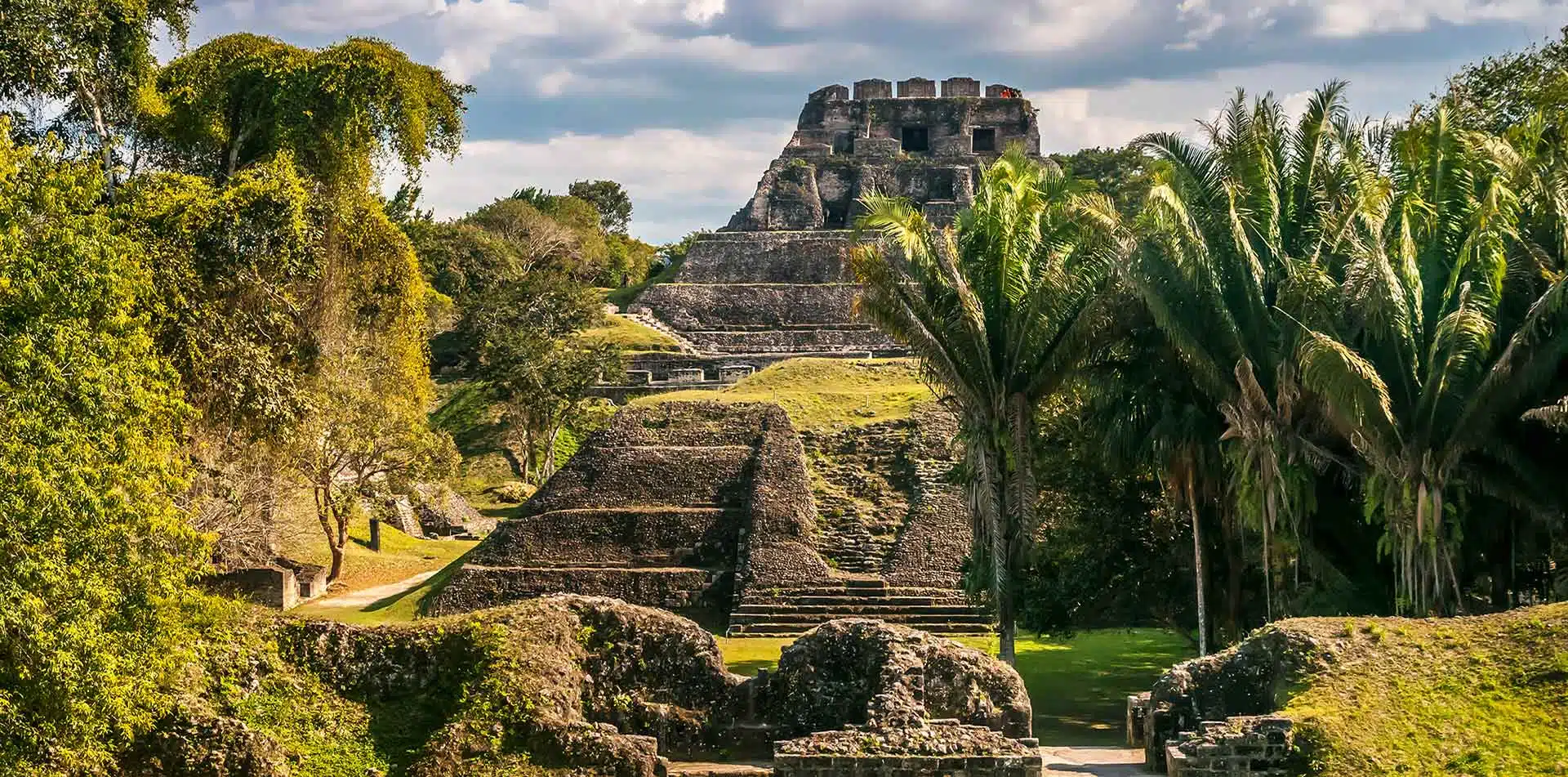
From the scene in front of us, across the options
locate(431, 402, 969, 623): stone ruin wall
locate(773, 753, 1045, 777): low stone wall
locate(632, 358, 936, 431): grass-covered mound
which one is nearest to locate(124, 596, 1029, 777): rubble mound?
locate(773, 753, 1045, 777): low stone wall

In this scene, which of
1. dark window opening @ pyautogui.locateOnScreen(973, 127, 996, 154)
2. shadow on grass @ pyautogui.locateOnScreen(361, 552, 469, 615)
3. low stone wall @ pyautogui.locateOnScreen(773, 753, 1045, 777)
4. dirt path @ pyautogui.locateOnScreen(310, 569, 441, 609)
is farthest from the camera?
dark window opening @ pyautogui.locateOnScreen(973, 127, 996, 154)

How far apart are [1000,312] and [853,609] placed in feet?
24.5

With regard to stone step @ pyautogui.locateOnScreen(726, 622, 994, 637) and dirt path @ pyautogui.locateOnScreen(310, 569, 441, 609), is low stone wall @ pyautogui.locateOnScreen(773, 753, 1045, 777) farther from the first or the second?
dirt path @ pyautogui.locateOnScreen(310, 569, 441, 609)

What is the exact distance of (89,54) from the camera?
68.1 ft

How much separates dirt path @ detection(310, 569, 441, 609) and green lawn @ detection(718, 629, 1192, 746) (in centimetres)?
706

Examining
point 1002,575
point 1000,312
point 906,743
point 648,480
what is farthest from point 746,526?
point 906,743

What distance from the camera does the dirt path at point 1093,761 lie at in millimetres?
15070

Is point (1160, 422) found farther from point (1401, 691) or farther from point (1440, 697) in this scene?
point (1440, 697)

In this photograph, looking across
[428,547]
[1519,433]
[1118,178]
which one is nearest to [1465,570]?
[1519,433]

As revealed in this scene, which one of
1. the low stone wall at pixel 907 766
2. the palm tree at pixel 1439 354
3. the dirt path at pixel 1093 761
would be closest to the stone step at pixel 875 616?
the dirt path at pixel 1093 761

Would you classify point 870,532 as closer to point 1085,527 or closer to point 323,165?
point 1085,527

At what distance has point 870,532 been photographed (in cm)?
2773

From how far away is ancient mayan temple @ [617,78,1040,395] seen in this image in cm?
4406

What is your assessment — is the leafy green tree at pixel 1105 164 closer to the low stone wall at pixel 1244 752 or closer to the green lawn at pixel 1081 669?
the green lawn at pixel 1081 669
